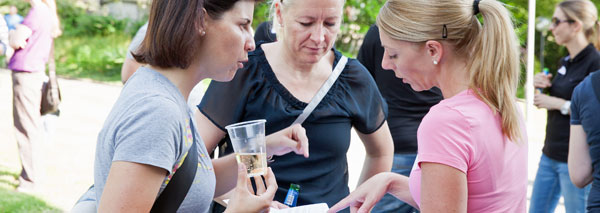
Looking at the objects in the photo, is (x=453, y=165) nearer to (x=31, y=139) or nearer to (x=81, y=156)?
(x=31, y=139)

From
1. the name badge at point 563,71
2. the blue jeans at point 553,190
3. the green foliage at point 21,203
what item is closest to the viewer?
the blue jeans at point 553,190

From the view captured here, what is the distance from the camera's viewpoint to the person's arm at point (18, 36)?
609 centimetres

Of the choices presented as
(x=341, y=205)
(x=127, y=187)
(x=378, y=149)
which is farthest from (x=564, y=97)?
(x=127, y=187)

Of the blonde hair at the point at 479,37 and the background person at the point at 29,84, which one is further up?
the blonde hair at the point at 479,37

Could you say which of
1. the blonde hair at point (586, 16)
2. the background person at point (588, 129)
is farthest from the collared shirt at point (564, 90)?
the background person at point (588, 129)

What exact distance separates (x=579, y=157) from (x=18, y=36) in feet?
17.5

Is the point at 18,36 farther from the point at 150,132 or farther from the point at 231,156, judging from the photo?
the point at 150,132

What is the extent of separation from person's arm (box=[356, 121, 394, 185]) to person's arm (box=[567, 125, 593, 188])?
3.13ft

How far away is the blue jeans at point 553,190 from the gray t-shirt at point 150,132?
11.4ft

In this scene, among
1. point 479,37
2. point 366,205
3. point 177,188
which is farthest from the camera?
point 366,205

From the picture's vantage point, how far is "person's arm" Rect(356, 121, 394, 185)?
2.79 meters

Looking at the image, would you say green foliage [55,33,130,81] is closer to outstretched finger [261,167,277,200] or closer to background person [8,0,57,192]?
background person [8,0,57,192]

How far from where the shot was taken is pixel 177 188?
1.64 meters

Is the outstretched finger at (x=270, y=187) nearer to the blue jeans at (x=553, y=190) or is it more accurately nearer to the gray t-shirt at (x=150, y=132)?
the gray t-shirt at (x=150, y=132)
